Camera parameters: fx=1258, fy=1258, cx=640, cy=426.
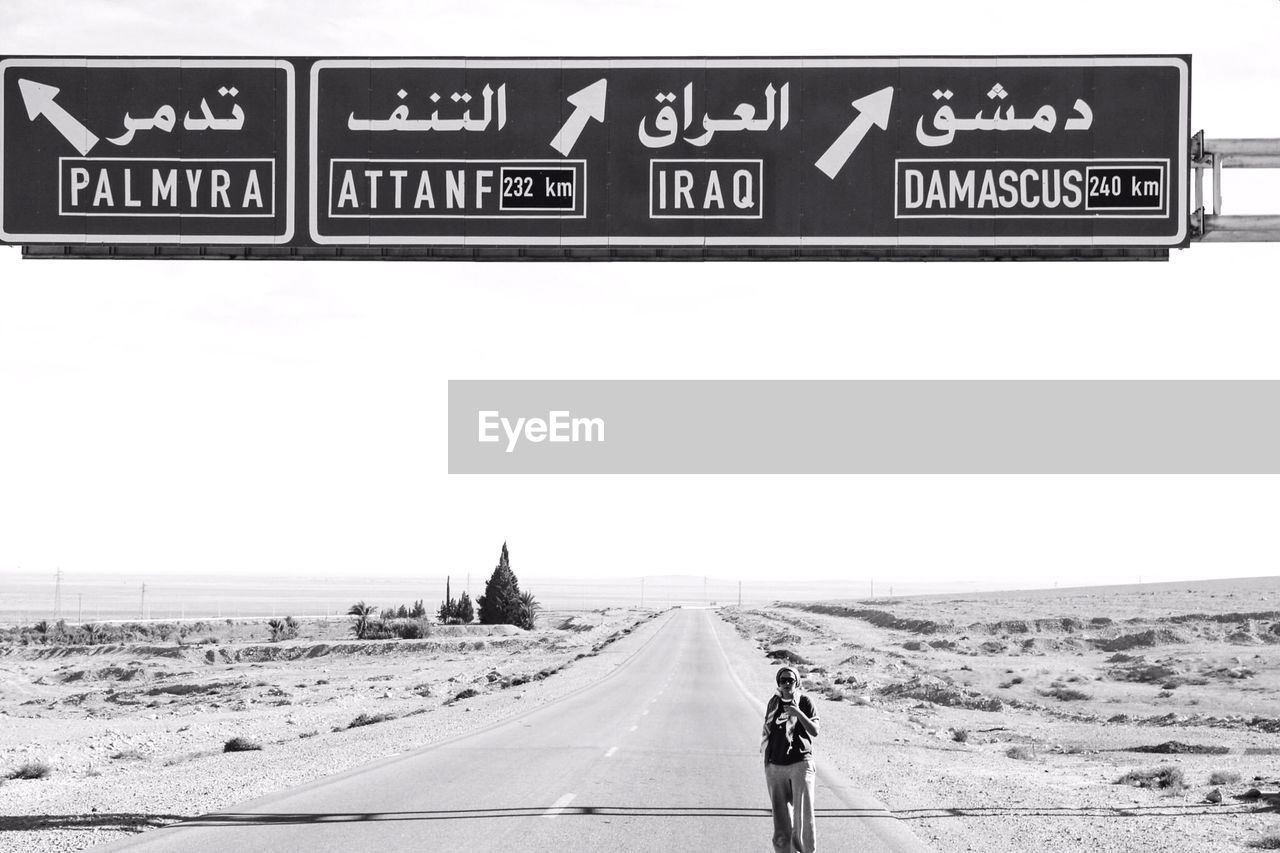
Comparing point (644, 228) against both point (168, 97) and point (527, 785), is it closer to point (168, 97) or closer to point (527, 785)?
point (168, 97)

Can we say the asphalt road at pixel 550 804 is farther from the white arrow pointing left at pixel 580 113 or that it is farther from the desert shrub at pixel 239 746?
the white arrow pointing left at pixel 580 113

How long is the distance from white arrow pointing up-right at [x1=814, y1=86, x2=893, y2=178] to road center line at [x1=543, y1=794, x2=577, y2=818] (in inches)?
318

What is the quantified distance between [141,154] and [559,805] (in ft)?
29.4

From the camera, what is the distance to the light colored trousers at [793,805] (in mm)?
11211

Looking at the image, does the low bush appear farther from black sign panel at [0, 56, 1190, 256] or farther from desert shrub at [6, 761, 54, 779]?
black sign panel at [0, 56, 1190, 256]

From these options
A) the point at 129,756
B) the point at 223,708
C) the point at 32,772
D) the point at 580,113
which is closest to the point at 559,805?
the point at 580,113

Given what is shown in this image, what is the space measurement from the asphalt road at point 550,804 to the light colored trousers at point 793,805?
1.66 m

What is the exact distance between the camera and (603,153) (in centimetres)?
1286

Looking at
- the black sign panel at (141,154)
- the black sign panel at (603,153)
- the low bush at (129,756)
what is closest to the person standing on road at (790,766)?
the black sign panel at (603,153)

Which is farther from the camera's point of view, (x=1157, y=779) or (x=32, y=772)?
(x=32, y=772)

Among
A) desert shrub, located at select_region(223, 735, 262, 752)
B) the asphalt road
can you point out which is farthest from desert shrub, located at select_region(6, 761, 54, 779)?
the asphalt road

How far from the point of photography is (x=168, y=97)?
1298 centimetres

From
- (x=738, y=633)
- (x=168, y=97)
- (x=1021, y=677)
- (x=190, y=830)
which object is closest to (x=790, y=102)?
(x=168, y=97)

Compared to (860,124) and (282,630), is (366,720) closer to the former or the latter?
(860,124)
